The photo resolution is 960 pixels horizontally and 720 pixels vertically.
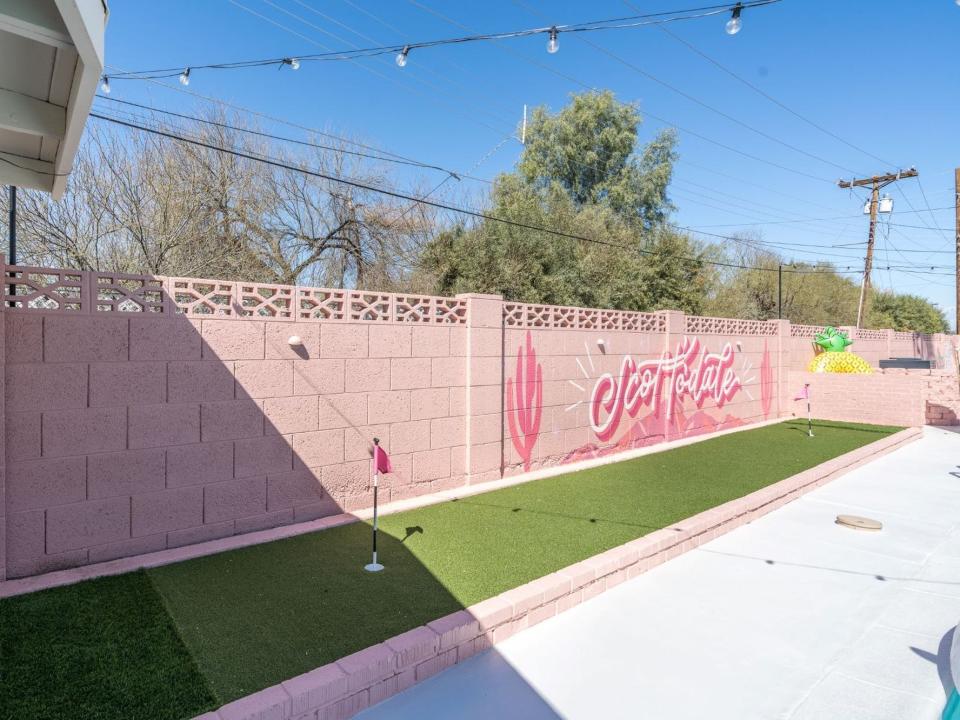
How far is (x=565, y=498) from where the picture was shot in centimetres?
642

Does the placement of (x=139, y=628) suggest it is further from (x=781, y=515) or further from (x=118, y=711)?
(x=781, y=515)

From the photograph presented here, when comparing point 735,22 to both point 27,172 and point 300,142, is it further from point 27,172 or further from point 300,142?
point 300,142

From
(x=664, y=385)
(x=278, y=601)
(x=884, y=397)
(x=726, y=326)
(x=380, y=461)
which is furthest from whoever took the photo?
(x=884, y=397)

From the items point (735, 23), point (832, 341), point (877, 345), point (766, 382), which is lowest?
point (766, 382)

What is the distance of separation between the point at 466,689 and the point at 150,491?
120 inches

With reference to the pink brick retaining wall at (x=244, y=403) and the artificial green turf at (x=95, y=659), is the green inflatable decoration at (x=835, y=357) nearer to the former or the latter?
the pink brick retaining wall at (x=244, y=403)

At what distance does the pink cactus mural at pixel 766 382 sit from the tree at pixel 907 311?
124 ft

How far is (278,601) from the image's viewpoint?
374 centimetres

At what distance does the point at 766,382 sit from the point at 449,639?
12443 mm

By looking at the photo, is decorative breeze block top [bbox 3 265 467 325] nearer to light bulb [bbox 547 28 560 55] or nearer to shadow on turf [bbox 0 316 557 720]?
shadow on turf [bbox 0 316 557 720]

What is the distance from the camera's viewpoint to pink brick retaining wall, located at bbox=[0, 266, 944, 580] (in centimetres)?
405

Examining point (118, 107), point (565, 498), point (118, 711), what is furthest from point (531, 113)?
point (118, 711)

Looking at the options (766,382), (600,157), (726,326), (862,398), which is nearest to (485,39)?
(726,326)

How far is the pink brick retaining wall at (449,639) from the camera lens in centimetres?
272
